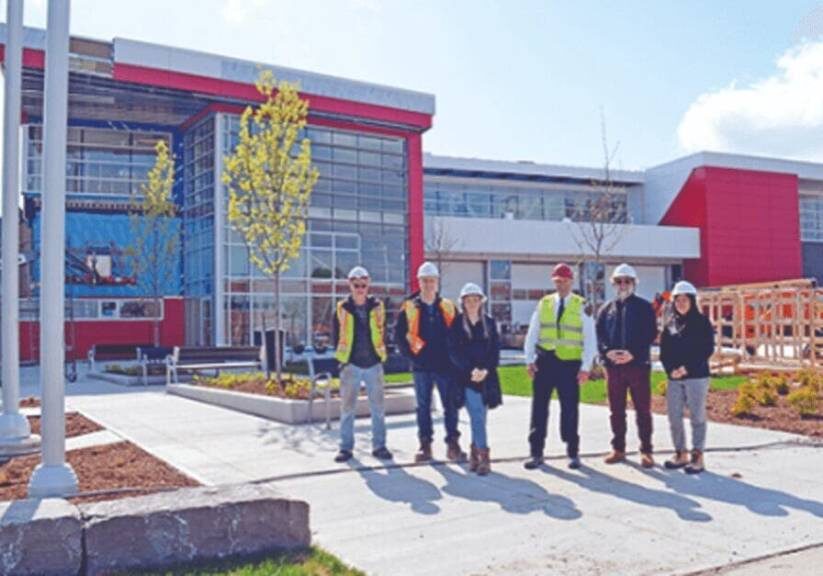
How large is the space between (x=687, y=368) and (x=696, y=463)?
864mm

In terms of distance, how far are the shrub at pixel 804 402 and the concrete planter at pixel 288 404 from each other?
17.2 ft

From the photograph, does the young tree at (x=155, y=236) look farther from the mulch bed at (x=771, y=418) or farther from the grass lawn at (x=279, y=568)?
the grass lawn at (x=279, y=568)

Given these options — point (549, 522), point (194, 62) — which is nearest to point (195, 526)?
point (549, 522)

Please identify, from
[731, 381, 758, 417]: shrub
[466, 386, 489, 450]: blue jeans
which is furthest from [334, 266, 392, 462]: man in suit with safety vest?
[731, 381, 758, 417]: shrub

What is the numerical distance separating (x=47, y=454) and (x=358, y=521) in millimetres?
2226

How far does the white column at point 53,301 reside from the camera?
569 centimetres

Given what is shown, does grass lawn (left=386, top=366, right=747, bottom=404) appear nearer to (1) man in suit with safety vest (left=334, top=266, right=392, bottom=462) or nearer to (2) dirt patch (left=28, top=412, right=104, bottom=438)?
(1) man in suit with safety vest (left=334, top=266, right=392, bottom=462)

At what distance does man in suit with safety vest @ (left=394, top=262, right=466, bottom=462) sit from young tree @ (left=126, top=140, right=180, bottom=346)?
74.3 feet

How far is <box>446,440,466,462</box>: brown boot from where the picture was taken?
312 inches

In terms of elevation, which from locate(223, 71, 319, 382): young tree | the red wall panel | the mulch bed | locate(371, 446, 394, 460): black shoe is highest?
the red wall panel

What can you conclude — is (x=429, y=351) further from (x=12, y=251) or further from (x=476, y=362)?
(x=12, y=251)

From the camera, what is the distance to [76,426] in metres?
10.6

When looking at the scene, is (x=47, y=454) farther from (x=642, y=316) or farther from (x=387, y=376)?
(x=387, y=376)

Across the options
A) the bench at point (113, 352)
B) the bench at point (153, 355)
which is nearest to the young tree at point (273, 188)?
the bench at point (153, 355)
